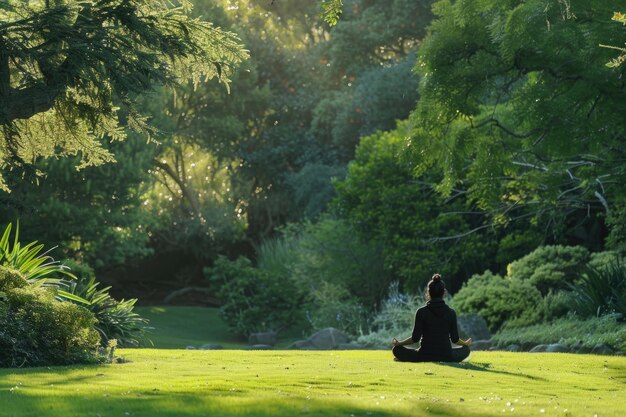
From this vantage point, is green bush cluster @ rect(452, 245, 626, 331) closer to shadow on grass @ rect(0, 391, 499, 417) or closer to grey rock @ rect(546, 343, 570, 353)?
grey rock @ rect(546, 343, 570, 353)

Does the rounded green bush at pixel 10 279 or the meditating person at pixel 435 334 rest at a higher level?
the rounded green bush at pixel 10 279

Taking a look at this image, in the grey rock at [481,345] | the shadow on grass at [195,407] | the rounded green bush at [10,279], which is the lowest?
the shadow on grass at [195,407]

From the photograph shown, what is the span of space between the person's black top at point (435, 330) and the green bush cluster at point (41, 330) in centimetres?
452

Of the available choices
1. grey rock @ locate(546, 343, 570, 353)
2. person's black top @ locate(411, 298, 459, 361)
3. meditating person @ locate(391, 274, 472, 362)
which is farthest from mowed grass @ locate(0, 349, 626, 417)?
grey rock @ locate(546, 343, 570, 353)

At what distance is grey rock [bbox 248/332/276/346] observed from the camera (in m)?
32.5

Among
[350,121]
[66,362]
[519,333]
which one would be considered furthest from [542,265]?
[350,121]

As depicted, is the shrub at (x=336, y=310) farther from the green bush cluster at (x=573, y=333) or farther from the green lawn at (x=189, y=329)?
the green bush cluster at (x=573, y=333)

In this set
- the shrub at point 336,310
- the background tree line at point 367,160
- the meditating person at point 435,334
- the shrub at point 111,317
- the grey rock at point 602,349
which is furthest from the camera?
the shrub at point 336,310

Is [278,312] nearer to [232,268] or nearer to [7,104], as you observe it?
[232,268]

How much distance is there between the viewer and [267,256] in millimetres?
39531

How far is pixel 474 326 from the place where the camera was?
958 inches

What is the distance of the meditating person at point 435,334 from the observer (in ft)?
48.7

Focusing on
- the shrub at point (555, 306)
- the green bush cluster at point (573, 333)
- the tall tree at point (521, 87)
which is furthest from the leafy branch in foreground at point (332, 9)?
the shrub at point (555, 306)

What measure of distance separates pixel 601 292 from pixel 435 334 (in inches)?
376
